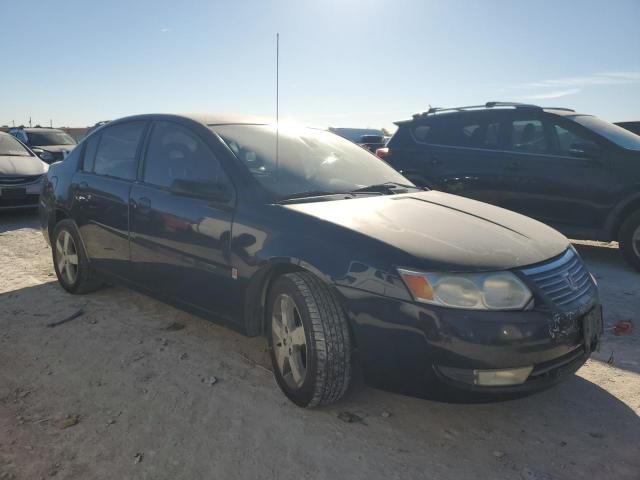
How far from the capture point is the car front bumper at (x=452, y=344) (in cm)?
227

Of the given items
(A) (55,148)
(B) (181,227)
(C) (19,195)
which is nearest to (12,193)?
(C) (19,195)

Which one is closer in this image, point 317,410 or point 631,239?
point 317,410

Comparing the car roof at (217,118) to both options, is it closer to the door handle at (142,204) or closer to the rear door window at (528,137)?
the door handle at (142,204)

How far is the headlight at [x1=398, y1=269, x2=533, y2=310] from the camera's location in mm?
2303

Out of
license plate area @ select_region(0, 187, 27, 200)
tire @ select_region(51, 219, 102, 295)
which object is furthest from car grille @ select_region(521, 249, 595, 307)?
license plate area @ select_region(0, 187, 27, 200)

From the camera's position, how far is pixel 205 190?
302 cm

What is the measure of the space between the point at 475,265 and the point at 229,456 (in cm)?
138

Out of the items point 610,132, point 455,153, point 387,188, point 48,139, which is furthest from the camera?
point 48,139

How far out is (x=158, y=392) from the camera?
291 centimetres

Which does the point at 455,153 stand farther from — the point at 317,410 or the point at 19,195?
the point at 19,195

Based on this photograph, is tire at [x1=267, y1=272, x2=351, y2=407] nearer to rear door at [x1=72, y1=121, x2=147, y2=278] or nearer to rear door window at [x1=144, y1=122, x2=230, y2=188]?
rear door window at [x1=144, y1=122, x2=230, y2=188]

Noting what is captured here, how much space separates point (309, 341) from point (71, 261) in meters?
2.85

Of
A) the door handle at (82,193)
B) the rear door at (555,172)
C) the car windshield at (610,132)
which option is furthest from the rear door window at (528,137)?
the door handle at (82,193)

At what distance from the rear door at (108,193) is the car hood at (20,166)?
15.8 ft
